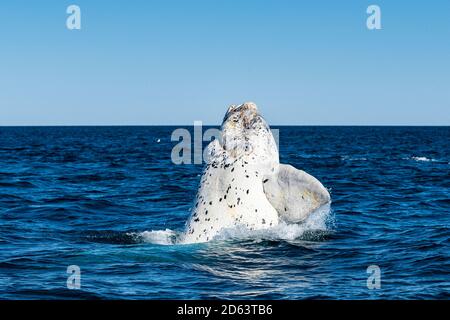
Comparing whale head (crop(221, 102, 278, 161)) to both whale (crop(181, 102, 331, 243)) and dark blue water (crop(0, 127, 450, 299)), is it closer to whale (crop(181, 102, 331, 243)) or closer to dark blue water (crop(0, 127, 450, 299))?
whale (crop(181, 102, 331, 243))

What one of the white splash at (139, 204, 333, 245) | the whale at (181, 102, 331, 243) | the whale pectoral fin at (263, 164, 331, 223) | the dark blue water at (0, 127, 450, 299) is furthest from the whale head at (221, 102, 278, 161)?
the dark blue water at (0, 127, 450, 299)

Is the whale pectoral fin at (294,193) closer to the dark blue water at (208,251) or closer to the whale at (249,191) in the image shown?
the whale at (249,191)

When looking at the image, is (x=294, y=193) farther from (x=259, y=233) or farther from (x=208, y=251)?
(x=208, y=251)

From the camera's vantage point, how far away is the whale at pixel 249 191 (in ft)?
50.0

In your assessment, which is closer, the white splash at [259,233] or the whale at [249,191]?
the whale at [249,191]

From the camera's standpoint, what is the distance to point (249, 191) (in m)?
15.8

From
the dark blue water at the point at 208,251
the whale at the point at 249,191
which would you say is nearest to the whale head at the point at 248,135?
the whale at the point at 249,191

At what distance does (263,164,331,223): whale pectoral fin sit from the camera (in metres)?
14.9

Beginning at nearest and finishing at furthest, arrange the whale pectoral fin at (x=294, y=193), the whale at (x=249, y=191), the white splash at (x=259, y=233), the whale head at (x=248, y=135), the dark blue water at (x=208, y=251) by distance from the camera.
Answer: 1. the dark blue water at (x=208, y=251)
2. the whale pectoral fin at (x=294, y=193)
3. the whale at (x=249, y=191)
4. the white splash at (x=259, y=233)
5. the whale head at (x=248, y=135)

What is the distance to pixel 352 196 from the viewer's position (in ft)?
89.6
